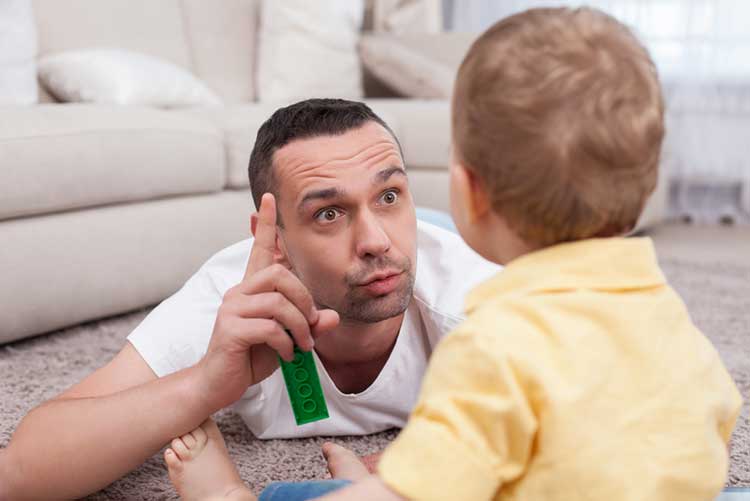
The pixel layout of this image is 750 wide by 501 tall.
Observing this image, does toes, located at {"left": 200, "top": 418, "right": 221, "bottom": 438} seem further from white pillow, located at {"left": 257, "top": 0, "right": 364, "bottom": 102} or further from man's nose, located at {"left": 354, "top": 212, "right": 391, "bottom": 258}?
white pillow, located at {"left": 257, "top": 0, "right": 364, "bottom": 102}

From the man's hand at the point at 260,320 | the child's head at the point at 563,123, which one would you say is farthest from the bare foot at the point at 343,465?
the child's head at the point at 563,123

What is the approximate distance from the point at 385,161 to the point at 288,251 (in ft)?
0.59

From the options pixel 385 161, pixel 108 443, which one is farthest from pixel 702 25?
pixel 108 443

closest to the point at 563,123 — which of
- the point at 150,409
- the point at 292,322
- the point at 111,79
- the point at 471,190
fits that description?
the point at 471,190

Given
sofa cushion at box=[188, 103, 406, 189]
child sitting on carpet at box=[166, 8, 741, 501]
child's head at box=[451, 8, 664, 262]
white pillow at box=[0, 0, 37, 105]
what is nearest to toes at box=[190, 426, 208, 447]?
child sitting on carpet at box=[166, 8, 741, 501]

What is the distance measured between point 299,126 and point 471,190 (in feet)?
1.78

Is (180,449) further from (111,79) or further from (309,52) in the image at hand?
(309,52)

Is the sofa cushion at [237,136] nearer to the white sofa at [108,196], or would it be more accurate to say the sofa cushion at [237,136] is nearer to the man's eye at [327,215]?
the white sofa at [108,196]

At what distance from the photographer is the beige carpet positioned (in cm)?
118

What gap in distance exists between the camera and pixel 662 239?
3.15 m

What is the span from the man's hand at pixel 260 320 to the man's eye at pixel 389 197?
0.20 m

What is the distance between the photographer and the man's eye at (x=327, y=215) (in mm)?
1138

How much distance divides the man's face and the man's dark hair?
0.05ft

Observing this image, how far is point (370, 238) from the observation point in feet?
3.59
